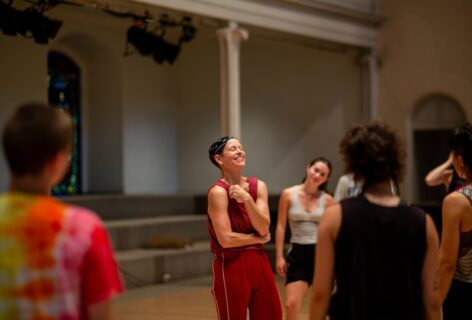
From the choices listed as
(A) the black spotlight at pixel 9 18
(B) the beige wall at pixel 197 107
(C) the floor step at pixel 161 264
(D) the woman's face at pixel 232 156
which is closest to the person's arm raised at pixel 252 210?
(D) the woman's face at pixel 232 156

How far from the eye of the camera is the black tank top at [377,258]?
2.62 m

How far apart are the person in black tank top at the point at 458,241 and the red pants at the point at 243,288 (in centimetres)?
115

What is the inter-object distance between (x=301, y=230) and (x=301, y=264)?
0.93 ft

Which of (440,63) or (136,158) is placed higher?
(440,63)

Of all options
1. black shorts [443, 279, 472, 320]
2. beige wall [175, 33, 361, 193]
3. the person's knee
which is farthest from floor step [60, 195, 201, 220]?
black shorts [443, 279, 472, 320]

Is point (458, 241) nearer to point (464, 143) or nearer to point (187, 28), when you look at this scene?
point (464, 143)

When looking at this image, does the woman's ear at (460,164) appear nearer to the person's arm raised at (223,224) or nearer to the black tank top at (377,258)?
the black tank top at (377,258)

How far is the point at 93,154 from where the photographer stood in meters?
13.8

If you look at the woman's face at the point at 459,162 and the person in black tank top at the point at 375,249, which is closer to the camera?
the person in black tank top at the point at 375,249

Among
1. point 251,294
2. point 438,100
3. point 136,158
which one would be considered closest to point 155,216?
point 136,158

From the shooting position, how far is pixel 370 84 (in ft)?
43.3

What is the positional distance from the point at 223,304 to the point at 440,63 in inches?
363

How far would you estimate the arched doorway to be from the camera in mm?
12703

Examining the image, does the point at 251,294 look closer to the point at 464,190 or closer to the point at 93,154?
the point at 464,190
